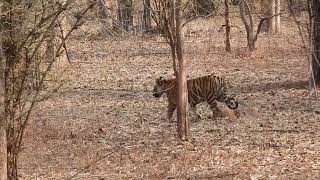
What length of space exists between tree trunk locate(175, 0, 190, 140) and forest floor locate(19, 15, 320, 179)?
0.25 meters

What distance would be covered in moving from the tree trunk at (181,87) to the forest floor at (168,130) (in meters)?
0.25

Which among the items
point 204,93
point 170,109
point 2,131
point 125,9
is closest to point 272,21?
point 125,9

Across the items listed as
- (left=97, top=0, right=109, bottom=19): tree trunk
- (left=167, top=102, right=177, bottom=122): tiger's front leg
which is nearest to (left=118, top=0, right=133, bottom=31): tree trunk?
(left=167, top=102, right=177, bottom=122): tiger's front leg

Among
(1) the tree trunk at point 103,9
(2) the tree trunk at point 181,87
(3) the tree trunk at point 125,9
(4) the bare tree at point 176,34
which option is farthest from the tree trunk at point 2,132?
(3) the tree trunk at point 125,9

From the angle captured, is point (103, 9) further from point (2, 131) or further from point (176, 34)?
point (176, 34)

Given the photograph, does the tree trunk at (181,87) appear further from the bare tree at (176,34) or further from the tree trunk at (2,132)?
the tree trunk at (2,132)

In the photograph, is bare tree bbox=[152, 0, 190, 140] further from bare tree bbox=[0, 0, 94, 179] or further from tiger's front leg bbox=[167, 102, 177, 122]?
bare tree bbox=[0, 0, 94, 179]

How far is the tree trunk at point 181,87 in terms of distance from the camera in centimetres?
1017

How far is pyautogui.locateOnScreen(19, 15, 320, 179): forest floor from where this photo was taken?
9609 mm

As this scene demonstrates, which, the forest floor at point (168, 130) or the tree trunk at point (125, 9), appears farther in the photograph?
the tree trunk at point (125, 9)

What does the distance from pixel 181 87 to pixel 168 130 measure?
2.01 m

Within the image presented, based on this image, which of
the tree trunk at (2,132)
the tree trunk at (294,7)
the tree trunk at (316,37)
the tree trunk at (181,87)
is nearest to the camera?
the tree trunk at (2,132)

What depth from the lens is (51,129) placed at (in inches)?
520

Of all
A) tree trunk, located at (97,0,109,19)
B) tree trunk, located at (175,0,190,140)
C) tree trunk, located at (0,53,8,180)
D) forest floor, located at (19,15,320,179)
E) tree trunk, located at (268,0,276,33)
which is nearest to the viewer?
tree trunk, located at (0,53,8,180)
